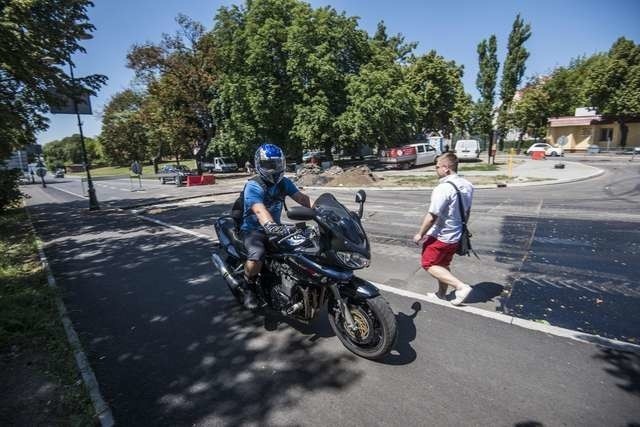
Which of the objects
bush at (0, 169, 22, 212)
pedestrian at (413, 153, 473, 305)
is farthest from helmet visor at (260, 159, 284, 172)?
A: bush at (0, 169, 22, 212)

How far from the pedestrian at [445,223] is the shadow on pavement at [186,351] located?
65.6 inches

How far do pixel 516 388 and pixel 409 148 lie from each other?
1024 inches

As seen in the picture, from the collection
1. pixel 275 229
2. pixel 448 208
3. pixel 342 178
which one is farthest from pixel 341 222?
pixel 342 178

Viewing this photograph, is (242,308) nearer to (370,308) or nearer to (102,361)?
(102,361)

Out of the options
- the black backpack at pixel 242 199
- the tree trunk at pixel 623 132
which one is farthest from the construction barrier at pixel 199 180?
the tree trunk at pixel 623 132

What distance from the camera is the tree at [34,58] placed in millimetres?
8965

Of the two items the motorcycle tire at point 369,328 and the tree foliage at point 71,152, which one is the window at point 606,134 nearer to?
the motorcycle tire at point 369,328

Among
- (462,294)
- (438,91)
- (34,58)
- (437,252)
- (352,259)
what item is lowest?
(462,294)

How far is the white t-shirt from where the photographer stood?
4.09 metres

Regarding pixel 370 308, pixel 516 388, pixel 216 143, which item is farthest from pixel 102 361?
pixel 216 143

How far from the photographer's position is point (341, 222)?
3.11m

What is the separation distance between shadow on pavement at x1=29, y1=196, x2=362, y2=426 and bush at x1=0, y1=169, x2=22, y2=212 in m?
12.1

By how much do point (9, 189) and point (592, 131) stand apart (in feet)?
186

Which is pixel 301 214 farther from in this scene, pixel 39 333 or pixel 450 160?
pixel 39 333
